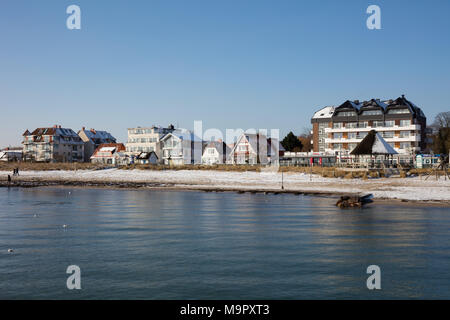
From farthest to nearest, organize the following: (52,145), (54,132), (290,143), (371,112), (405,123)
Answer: (54,132) < (52,145) < (290,143) < (371,112) < (405,123)

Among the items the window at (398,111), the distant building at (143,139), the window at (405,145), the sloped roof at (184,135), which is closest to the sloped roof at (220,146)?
the sloped roof at (184,135)

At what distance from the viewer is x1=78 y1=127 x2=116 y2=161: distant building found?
470ft

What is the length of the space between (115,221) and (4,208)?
40.8ft

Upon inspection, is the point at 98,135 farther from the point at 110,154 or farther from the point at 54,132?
the point at 110,154

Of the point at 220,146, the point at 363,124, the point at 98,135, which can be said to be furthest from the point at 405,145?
the point at 98,135

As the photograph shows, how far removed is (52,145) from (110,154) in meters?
19.3

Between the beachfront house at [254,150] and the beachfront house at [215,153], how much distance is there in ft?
21.5

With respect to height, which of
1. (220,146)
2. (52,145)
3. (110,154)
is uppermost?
(52,145)

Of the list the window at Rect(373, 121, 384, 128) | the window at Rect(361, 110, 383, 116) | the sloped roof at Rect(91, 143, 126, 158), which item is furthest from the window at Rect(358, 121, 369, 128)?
the sloped roof at Rect(91, 143, 126, 158)

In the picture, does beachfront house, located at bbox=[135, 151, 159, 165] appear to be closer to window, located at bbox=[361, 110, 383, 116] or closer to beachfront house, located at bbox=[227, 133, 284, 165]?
beachfront house, located at bbox=[227, 133, 284, 165]

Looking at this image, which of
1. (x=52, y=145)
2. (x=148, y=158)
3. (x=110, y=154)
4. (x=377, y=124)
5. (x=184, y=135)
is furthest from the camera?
(x=52, y=145)

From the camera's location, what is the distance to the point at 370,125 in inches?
3514

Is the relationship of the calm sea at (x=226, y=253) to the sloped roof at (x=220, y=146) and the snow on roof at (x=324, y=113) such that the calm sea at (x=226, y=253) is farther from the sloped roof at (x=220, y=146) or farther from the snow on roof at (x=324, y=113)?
the sloped roof at (x=220, y=146)
